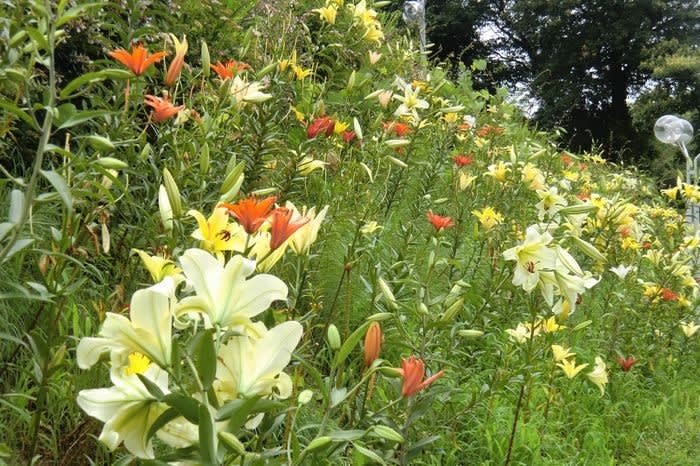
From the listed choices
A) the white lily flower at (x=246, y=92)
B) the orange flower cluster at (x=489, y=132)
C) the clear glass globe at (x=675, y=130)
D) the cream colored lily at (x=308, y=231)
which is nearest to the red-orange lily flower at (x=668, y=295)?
the orange flower cluster at (x=489, y=132)

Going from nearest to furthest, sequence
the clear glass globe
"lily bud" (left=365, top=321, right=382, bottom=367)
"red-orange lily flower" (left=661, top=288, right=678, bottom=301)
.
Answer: "lily bud" (left=365, top=321, right=382, bottom=367)
"red-orange lily flower" (left=661, top=288, right=678, bottom=301)
the clear glass globe

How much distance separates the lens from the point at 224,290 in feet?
2.26

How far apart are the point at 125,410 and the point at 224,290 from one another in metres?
0.15

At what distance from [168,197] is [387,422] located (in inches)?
26.0

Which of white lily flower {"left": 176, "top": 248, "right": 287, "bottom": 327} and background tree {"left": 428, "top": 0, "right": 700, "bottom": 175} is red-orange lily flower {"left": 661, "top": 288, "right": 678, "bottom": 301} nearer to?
white lily flower {"left": 176, "top": 248, "right": 287, "bottom": 327}

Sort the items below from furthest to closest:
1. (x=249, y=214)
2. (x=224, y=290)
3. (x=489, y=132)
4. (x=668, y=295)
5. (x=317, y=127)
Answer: (x=489, y=132), (x=668, y=295), (x=317, y=127), (x=249, y=214), (x=224, y=290)

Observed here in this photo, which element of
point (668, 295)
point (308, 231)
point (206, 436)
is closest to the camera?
point (206, 436)

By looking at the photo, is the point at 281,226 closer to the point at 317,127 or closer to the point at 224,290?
the point at 224,290

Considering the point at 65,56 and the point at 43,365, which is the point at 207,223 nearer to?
the point at 43,365

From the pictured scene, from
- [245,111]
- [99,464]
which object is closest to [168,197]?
[99,464]

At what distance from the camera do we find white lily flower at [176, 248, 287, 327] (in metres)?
0.68

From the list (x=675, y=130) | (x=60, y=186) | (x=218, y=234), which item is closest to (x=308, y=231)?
(x=218, y=234)

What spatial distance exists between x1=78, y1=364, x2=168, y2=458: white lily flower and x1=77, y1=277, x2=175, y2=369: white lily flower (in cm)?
3

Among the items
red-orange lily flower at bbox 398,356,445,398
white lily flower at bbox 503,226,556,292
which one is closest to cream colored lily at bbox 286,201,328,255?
red-orange lily flower at bbox 398,356,445,398
